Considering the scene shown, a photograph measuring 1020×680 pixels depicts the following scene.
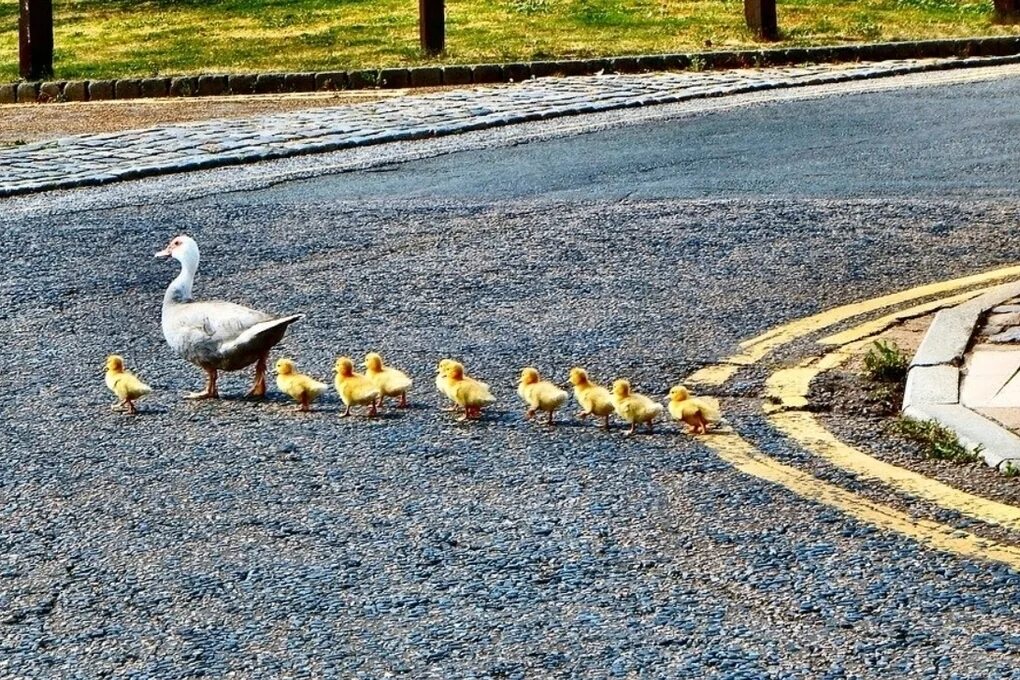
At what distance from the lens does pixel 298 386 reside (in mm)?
6008

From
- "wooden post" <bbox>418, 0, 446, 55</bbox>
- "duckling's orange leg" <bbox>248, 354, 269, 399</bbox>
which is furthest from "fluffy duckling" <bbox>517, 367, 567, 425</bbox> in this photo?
"wooden post" <bbox>418, 0, 446, 55</bbox>

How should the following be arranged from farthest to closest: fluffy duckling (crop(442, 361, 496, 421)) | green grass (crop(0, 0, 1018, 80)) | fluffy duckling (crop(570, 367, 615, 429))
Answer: green grass (crop(0, 0, 1018, 80)) → fluffy duckling (crop(442, 361, 496, 421)) → fluffy duckling (crop(570, 367, 615, 429))

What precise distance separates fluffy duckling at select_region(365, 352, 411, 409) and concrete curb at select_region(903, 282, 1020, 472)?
63.9 inches

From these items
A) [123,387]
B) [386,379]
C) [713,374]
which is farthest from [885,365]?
[123,387]

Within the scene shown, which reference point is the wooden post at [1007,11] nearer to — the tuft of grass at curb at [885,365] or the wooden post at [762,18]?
the wooden post at [762,18]

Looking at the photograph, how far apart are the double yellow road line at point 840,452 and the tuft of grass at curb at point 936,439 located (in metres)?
0.19

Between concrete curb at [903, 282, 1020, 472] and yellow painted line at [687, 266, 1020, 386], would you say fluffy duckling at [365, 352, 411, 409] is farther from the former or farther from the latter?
concrete curb at [903, 282, 1020, 472]

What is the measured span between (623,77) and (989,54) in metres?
3.82

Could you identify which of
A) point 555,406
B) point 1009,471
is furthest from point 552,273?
point 1009,471

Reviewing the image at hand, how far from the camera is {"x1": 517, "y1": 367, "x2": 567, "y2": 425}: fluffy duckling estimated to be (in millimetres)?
5746

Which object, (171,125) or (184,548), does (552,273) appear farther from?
(171,125)

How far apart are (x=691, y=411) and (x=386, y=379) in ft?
3.38

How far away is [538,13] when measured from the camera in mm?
22094

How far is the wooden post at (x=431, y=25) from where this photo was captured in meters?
18.3
